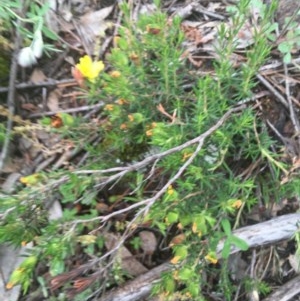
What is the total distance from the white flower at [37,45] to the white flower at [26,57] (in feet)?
0.07

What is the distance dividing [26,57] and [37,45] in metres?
0.13

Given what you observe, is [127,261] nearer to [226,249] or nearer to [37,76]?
[226,249]

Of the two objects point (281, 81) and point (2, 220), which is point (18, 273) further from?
point (281, 81)

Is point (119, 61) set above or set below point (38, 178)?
above

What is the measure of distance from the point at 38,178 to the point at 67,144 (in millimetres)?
314

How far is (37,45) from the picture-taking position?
2.13 meters

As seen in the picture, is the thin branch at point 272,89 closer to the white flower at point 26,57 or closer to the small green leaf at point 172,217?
the small green leaf at point 172,217

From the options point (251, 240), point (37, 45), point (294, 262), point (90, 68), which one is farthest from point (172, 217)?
point (37, 45)

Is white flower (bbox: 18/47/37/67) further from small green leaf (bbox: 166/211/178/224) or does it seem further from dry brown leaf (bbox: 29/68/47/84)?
small green leaf (bbox: 166/211/178/224)

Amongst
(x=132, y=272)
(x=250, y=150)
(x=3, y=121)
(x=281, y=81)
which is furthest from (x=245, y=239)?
(x=3, y=121)

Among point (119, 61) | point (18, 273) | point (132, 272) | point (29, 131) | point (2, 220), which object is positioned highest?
point (119, 61)

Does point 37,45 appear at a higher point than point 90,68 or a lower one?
higher

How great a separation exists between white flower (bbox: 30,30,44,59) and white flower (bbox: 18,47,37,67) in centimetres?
2

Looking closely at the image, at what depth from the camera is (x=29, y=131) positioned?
2.24 metres
